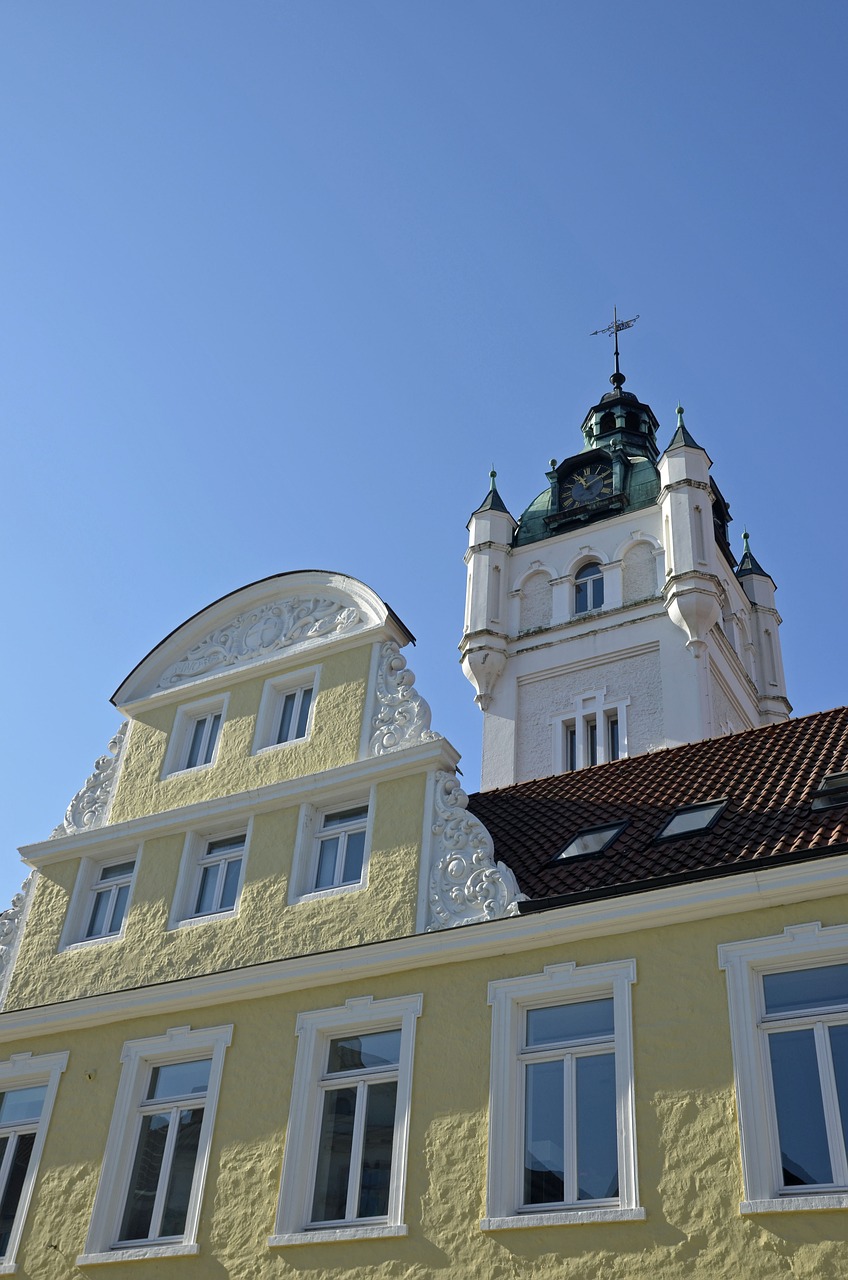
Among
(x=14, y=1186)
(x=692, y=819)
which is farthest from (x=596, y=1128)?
(x=14, y=1186)

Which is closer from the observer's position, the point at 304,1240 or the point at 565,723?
the point at 304,1240

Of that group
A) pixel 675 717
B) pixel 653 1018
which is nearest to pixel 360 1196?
pixel 653 1018

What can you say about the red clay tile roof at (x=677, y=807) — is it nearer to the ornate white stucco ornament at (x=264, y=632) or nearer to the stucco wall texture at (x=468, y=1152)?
the stucco wall texture at (x=468, y=1152)

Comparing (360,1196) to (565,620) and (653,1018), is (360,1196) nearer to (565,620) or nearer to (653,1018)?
(653,1018)

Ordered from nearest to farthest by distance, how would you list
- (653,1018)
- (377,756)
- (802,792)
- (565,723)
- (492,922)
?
(653,1018), (492,922), (802,792), (377,756), (565,723)

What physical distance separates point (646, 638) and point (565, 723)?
3075 mm

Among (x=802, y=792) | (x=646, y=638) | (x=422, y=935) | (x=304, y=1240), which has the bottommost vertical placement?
(x=304, y=1240)

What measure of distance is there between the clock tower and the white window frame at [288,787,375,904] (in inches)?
687

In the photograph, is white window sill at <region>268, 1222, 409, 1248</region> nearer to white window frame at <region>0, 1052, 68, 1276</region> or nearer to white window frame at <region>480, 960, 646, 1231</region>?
white window frame at <region>480, 960, 646, 1231</region>

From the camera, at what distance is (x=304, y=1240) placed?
40.3 ft

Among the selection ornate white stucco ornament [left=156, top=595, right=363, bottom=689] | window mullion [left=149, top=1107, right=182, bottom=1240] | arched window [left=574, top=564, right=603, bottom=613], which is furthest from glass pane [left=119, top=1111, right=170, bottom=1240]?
arched window [left=574, top=564, right=603, bottom=613]

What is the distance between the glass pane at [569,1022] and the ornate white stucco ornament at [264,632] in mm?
6394

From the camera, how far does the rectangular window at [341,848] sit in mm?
A: 15125

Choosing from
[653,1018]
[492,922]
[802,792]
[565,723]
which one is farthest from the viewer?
[565,723]
